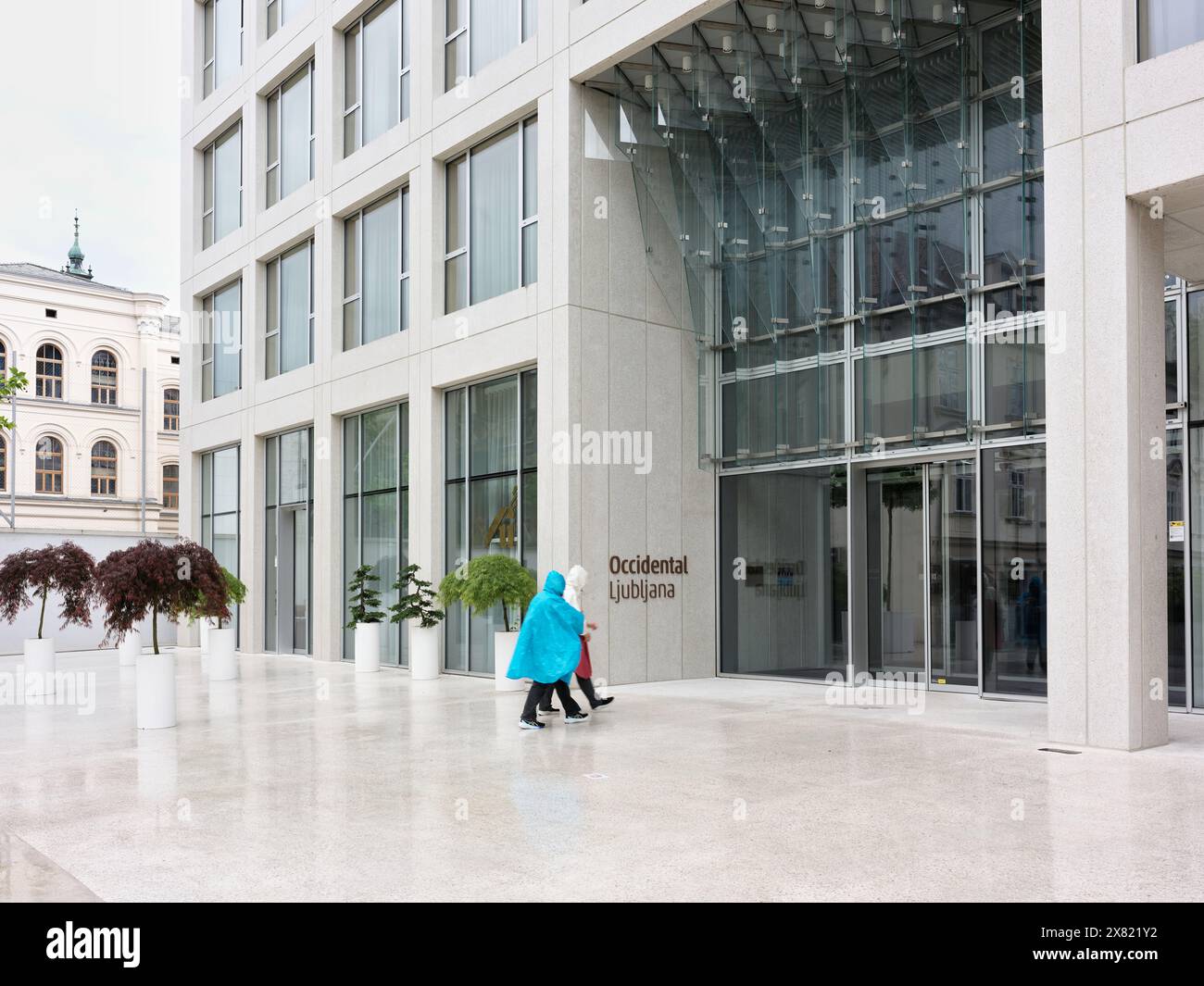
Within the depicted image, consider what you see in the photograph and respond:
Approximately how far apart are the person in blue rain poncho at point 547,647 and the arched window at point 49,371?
158 ft

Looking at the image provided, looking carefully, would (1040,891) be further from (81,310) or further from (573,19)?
(81,310)

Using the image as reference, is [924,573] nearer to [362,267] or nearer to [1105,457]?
[1105,457]

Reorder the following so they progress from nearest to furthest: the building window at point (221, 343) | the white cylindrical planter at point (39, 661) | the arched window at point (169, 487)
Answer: the white cylindrical planter at point (39, 661)
the building window at point (221, 343)
the arched window at point (169, 487)

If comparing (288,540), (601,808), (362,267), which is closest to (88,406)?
(288,540)

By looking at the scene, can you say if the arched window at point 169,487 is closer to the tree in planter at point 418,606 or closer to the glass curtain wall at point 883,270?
the tree in planter at point 418,606

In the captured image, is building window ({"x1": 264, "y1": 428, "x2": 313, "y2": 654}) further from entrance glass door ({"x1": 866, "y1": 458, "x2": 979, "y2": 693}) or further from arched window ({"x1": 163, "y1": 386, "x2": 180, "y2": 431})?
arched window ({"x1": 163, "y1": 386, "x2": 180, "y2": 431})

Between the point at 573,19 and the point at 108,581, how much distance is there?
32.7 ft

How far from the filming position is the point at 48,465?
5178 cm

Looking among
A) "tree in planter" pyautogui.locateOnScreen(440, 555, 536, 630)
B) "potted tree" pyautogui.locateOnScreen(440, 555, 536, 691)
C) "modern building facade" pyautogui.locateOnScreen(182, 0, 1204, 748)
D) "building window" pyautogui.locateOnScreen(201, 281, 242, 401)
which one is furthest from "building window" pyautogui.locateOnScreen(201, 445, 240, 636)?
"tree in planter" pyautogui.locateOnScreen(440, 555, 536, 630)

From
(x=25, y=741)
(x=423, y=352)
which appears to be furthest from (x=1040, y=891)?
(x=423, y=352)

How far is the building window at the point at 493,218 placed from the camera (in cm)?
1672

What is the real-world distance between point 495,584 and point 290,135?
1411 centimetres

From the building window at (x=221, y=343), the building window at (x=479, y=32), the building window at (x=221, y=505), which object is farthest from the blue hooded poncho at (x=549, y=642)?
the building window at (x=221, y=343)

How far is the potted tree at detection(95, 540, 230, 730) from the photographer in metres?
11.7
